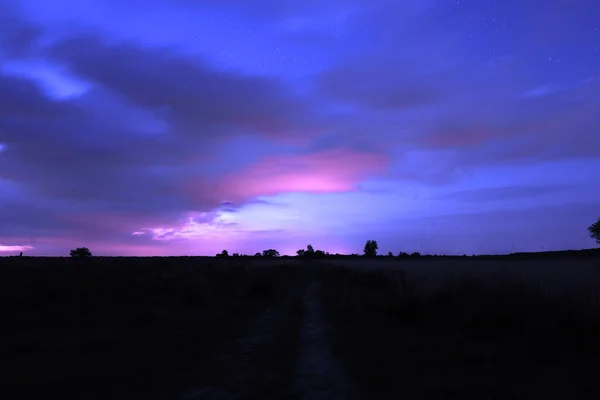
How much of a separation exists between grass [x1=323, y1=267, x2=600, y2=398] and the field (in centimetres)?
4

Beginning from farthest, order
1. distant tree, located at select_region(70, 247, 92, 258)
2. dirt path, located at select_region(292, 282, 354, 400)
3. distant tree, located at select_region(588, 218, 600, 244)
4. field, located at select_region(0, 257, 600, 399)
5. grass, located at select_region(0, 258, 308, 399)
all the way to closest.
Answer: distant tree, located at select_region(70, 247, 92, 258), distant tree, located at select_region(588, 218, 600, 244), grass, located at select_region(0, 258, 308, 399), field, located at select_region(0, 257, 600, 399), dirt path, located at select_region(292, 282, 354, 400)

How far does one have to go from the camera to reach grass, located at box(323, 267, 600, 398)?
27.7 ft

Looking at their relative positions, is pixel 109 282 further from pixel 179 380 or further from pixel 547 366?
pixel 547 366

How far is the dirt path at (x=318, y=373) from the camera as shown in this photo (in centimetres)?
808

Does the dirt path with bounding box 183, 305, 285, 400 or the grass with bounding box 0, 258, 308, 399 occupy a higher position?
the grass with bounding box 0, 258, 308, 399

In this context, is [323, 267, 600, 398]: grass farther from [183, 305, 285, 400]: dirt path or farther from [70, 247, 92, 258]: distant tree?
[70, 247, 92, 258]: distant tree

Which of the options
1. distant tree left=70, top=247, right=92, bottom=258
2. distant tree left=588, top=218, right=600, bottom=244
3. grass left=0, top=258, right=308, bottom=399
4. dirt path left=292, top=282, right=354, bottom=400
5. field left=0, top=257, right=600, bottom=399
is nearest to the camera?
dirt path left=292, top=282, right=354, bottom=400

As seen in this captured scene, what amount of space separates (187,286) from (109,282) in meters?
4.65

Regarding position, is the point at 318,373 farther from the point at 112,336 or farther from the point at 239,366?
the point at 112,336

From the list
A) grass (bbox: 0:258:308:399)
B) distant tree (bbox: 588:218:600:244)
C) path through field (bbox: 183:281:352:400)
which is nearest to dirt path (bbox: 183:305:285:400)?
path through field (bbox: 183:281:352:400)

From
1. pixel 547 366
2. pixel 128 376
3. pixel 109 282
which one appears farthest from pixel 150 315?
pixel 547 366

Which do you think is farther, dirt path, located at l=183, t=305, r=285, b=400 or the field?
the field

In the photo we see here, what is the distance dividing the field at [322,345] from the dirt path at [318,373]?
0.13 feet

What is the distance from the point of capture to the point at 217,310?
21938 mm
